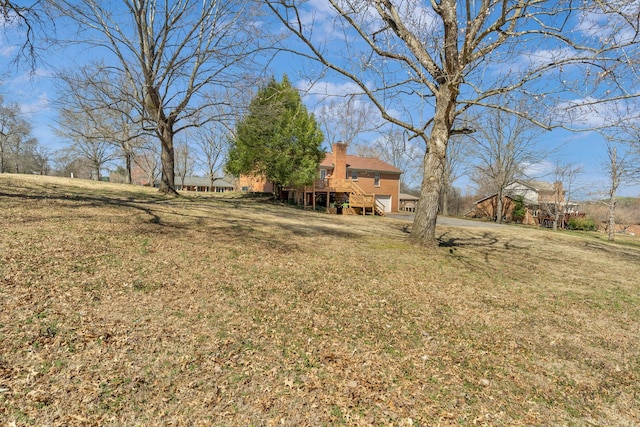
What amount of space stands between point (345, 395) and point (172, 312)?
2474 mm

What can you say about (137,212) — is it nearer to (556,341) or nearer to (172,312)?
(172,312)

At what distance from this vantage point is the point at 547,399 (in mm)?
3254

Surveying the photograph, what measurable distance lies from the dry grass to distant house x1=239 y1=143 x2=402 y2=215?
16.7m

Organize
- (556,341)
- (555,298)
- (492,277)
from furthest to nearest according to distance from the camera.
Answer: (492,277) → (555,298) → (556,341)

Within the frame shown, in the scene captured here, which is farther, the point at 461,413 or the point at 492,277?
the point at 492,277

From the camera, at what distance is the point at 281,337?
12.8ft

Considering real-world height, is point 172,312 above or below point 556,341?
above

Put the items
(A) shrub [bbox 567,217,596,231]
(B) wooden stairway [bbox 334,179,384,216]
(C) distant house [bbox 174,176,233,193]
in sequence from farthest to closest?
1. (C) distant house [bbox 174,176,233,193]
2. (A) shrub [bbox 567,217,596,231]
3. (B) wooden stairway [bbox 334,179,384,216]

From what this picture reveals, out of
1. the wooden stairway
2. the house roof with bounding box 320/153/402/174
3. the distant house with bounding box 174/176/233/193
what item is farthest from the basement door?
the distant house with bounding box 174/176/233/193

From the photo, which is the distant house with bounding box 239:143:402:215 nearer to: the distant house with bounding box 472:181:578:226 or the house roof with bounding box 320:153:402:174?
the house roof with bounding box 320:153:402:174

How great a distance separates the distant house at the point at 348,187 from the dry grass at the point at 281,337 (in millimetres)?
16714

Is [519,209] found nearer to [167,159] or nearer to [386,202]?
[386,202]

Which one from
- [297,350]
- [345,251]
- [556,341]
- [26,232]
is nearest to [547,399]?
[556,341]

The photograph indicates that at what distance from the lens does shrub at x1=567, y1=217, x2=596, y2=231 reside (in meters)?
35.7
